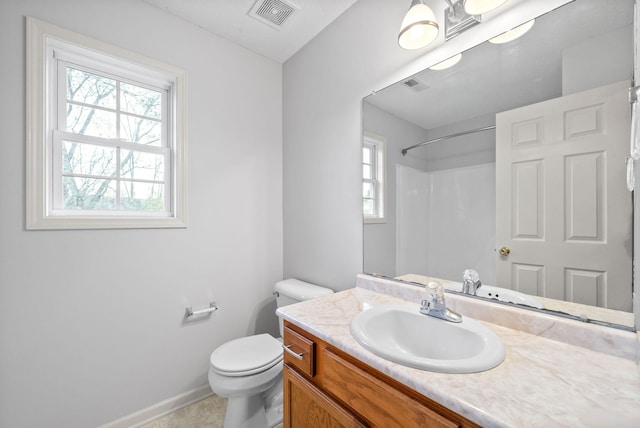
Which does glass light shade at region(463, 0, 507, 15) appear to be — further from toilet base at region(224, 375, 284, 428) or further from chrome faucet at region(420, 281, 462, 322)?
toilet base at region(224, 375, 284, 428)

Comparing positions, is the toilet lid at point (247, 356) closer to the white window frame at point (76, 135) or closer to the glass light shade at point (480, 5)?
the white window frame at point (76, 135)

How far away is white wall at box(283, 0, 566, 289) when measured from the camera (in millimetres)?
1356

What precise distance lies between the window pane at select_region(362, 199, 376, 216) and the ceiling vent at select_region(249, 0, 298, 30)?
4.24 ft

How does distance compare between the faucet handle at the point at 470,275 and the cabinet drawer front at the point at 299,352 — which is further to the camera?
the faucet handle at the point at 470,275

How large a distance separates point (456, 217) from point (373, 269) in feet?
1.76

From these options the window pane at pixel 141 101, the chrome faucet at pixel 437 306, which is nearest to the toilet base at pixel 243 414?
the chrome faucet at pixel 437 306

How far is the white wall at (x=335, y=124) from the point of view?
1356mm

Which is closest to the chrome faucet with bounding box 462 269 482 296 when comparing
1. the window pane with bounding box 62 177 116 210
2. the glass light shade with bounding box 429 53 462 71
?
the glass light shade with bounding box 429 53 462 71

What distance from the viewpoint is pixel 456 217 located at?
110 centimetres

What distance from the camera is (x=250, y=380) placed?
1.31m

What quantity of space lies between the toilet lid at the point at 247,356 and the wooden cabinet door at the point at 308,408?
34 cm

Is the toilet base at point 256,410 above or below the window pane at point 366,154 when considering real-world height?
below

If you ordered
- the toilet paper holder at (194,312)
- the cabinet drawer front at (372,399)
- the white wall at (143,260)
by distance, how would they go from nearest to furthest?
1. the cabinet drawer front at (372,399)
2. the white wall at (143,260)
3. the toilet paper holder at (194,312)

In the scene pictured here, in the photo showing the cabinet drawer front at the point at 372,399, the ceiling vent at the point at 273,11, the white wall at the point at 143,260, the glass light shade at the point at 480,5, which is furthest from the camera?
the ceiling vent at the point at 273,11
